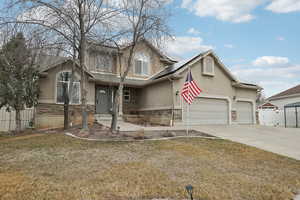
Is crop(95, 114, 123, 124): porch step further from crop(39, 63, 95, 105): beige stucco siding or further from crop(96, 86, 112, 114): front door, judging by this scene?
crop(39, 63, 95, 105): beige stucco siding

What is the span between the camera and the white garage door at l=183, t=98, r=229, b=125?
1569 cm

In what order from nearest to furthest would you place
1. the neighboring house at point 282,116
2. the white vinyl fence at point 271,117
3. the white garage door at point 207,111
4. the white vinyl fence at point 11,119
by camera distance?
the white vinyl fence at point 11,119
the white garage door at point 207,111
the neighboring house at point 282,116
the white vinyl fence at point 271,117

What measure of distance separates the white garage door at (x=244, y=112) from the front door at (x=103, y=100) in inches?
444

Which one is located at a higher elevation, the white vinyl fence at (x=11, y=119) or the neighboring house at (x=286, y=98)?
the neighboring house at (x=286, y=98)

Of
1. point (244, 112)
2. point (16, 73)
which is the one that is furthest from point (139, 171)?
point (244, 112)

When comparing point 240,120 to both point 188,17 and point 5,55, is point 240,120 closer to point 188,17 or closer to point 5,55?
point 188,17

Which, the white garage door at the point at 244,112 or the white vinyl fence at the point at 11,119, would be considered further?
the white garage door at the point at 244,112

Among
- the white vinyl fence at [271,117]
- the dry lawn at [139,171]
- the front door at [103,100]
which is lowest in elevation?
the dry lawn at [139,171]

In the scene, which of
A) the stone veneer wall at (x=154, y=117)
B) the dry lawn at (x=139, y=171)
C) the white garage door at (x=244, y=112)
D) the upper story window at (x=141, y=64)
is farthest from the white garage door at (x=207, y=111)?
the dry lawn at (x=139, y=171)

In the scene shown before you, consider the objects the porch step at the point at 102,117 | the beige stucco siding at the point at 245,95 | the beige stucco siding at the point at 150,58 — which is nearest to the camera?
the porch step at the point at 102,117

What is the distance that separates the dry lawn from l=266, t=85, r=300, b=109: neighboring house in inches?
899

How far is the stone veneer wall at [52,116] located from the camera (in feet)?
45.9

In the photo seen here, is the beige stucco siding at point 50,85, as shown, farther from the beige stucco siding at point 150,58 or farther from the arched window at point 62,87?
the beige stucco siding at point 150,58

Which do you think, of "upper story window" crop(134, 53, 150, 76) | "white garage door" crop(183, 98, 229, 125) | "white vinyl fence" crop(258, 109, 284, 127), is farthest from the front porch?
"white vinyl fence" crop(258, 109, 284, 127)
